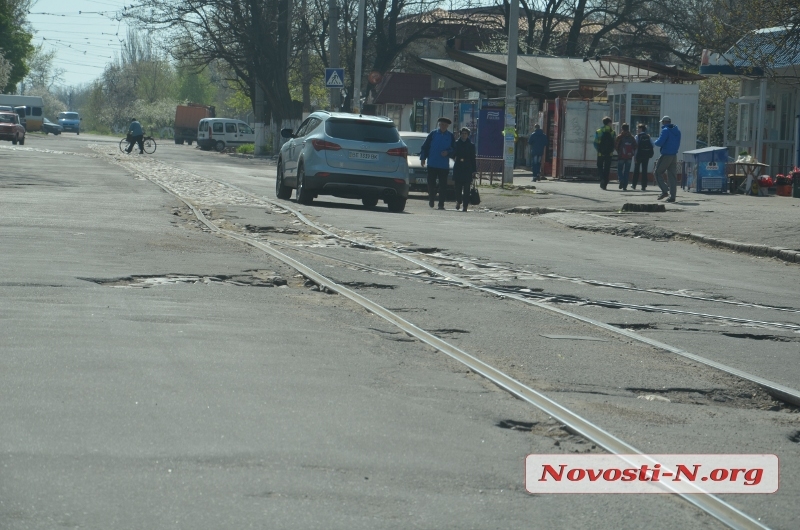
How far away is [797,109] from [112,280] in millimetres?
23934

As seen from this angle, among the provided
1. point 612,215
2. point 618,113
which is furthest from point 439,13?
point 612,215

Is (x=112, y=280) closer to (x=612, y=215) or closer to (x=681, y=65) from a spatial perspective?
(x=612, y=215)

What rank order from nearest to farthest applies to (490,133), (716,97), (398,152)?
(398,152) → (490,133) → (716,97)

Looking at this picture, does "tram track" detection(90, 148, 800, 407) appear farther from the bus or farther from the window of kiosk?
the bus

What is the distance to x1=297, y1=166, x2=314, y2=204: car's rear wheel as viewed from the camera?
20595mm

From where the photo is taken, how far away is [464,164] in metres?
21.3

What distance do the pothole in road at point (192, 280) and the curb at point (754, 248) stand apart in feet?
24.3

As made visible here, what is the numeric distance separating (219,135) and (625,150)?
44.8 m

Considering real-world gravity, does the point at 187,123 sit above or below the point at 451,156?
above

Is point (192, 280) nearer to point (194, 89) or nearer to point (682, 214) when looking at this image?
point (682, 214)

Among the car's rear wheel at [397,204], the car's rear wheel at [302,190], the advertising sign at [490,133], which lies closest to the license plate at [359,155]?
the car's rear wheel at [302,190]

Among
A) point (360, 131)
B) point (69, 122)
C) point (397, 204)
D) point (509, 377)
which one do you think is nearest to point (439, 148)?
point (397, 204)

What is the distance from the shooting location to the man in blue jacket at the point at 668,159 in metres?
23.9

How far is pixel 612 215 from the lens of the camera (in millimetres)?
21156
